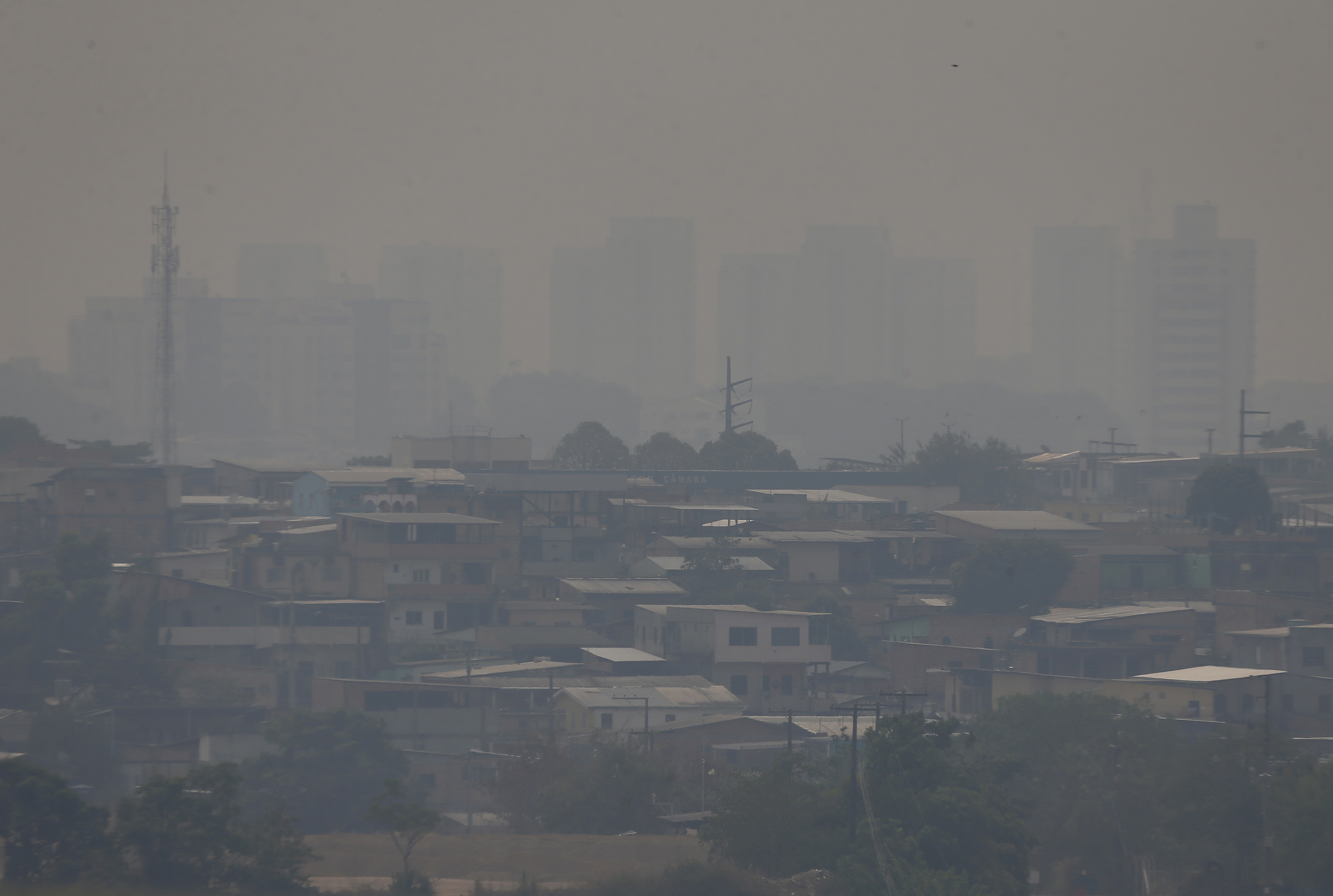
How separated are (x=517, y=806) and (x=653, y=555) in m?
8.58

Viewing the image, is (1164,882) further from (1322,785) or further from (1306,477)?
(1306,477)

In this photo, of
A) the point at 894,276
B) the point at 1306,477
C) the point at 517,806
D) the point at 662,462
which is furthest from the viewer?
the point at 894,276

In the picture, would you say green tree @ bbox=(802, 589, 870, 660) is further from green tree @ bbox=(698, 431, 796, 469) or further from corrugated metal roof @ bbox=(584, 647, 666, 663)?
green tree @ bbox=(698, 431, 796, 469)

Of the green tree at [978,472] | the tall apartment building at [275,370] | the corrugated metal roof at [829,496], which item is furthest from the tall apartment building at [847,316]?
the corrugated metal roof at [829,496]

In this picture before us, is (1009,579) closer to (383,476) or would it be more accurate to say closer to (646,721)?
(646,721)

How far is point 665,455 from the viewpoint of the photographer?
3256 cm

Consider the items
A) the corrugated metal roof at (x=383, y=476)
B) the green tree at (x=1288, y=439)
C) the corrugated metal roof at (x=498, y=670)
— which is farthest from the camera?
the green tree at (x=1288, y=439)

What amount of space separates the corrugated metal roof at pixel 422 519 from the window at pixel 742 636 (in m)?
3.44

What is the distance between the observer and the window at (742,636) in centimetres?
1744

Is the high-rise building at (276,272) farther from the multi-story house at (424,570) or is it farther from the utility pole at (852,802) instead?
the utility pole at (852,802)

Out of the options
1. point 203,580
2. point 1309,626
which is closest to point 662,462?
point 203,580

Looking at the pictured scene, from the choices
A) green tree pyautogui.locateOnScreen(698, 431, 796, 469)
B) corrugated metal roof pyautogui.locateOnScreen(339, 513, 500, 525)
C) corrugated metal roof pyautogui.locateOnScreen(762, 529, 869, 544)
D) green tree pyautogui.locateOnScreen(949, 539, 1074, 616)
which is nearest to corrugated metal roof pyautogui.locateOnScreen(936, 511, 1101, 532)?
corrugated metal roof pyautogui.locateOnScreen(762, 529, 869, 544)

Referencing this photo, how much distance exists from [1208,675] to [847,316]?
6777 cm

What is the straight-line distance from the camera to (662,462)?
3209cm
